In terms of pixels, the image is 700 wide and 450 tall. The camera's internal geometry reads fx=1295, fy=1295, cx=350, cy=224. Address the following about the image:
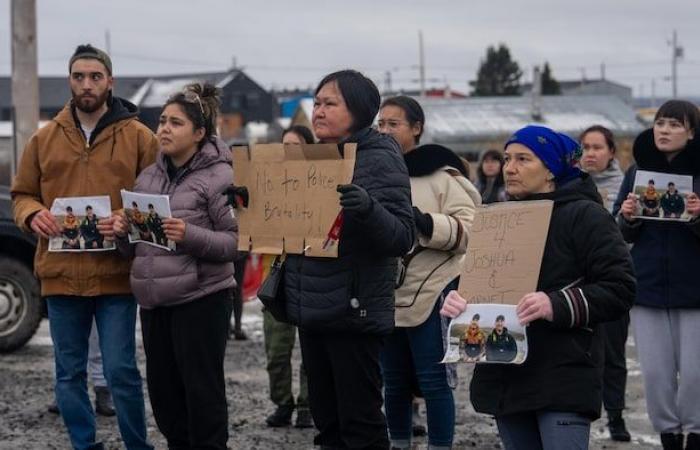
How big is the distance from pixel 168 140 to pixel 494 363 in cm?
222

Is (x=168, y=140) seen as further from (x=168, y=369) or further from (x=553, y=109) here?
(x=553, y=109)

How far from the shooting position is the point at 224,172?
Answer: 619 centimetres

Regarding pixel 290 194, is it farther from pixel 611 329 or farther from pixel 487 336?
pixel 611 329

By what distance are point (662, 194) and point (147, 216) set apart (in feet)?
8.81

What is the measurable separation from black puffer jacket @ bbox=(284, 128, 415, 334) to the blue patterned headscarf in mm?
659

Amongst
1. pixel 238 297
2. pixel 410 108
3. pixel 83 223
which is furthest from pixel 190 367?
pixel 238 297

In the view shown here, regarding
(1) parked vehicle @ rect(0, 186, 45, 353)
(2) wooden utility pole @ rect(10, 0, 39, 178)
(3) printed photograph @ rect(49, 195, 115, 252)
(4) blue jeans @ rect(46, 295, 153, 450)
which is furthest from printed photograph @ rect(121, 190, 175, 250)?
(2) wooden utility pole @ rect(10, 0, 39, 178)

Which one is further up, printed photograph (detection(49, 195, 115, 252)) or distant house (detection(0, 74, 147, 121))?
distant house (detection(0, 74, 147, 121))

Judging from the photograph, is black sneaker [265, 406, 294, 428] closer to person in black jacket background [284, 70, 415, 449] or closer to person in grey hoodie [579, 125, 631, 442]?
person in grey hoodie [579, 125, 631, 442]

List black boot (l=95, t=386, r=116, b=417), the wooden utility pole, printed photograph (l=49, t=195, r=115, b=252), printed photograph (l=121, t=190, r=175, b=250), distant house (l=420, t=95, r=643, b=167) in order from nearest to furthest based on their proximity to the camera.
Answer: printed photograph (l=121, t=190, r=175, b=250)
printed photograph (l=49, t=195, r=115, b=252)
black boot (l=95, t=386, r=116, b=417)
the wooden utility pole
distant house (l=420, t=95, r=643, b=167)

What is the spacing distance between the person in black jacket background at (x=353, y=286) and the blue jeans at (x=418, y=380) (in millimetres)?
1024

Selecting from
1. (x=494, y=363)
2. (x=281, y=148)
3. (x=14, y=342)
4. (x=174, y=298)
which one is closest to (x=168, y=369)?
(x=174, y=298)

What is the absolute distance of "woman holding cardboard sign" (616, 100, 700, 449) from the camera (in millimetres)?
6852

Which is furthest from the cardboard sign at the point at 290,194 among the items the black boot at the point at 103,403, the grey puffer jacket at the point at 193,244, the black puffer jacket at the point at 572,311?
the black boot at the point at 103,403
